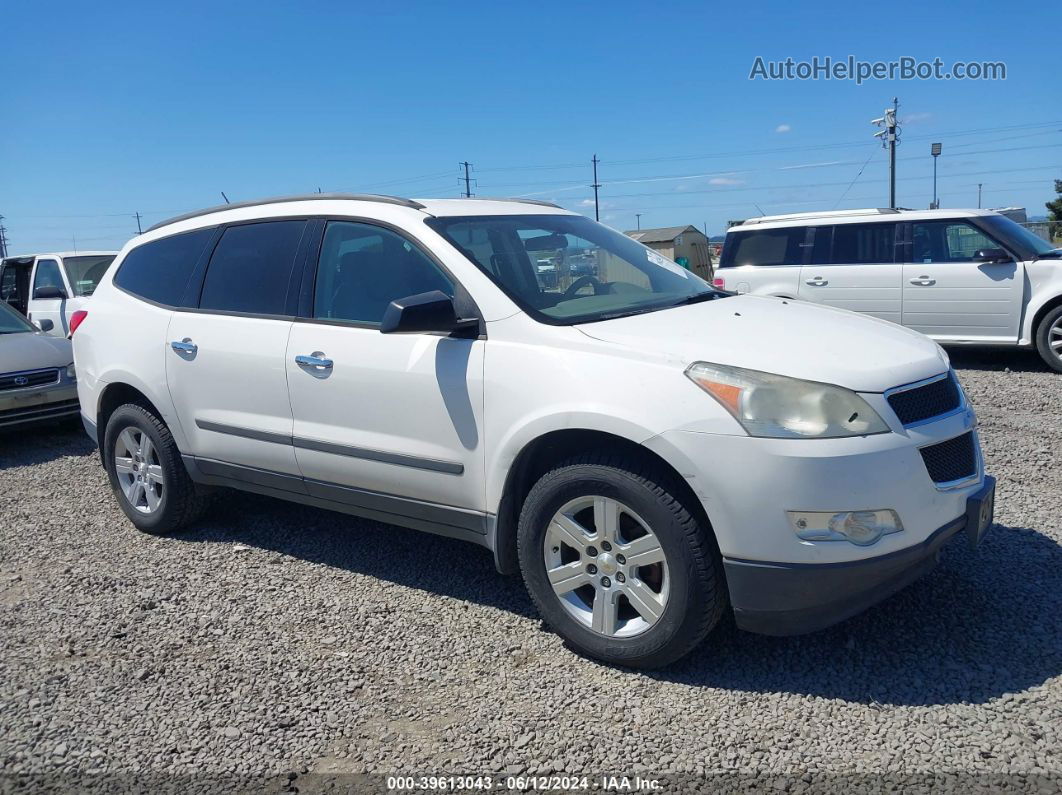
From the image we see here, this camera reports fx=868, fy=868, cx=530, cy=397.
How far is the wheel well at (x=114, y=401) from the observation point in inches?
201

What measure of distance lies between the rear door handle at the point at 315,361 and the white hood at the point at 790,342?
1.26m

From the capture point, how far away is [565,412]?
3.26 metres

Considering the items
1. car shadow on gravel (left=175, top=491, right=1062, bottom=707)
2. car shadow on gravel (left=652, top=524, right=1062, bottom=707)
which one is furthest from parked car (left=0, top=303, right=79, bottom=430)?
car shadow on gravel (left=652, top=524, right=1062, bottom=707)

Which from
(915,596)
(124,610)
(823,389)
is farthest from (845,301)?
(124,610)

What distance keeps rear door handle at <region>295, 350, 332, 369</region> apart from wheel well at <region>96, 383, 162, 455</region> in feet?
4.54

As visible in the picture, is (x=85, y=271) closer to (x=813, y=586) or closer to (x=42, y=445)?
(x=42, y=445)

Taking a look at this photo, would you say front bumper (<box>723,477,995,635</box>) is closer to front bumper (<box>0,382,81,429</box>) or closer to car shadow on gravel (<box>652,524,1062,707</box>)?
car shadow on gravel (<box>652,524,1062,707</box>)

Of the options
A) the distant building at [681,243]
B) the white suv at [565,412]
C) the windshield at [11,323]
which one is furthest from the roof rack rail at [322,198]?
the distant building at [681,243]

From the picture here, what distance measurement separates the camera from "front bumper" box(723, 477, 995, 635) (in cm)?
294

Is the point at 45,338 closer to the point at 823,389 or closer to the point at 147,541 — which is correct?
the point at 147,541

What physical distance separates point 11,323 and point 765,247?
859cm

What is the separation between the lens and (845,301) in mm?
10383

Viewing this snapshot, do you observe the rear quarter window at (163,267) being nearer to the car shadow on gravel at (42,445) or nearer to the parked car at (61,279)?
the car shadow on gravel at (42,445)

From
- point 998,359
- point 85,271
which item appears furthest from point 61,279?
point 998,359
